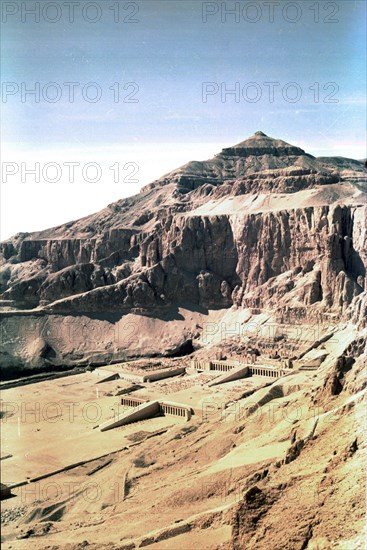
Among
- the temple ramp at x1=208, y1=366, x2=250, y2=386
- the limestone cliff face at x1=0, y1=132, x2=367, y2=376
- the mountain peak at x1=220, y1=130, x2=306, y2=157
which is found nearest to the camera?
the temple ramp at x1=208, y1=366, x2=250, y2=386

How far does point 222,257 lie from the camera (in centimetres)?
7031

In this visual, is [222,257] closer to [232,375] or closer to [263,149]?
[232,375]

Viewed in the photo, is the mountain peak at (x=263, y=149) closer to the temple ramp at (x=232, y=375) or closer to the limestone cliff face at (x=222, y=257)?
the limestone cliff face at (x=222, y=257)

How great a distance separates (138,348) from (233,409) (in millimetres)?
28190

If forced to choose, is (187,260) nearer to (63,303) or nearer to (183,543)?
(63,303)

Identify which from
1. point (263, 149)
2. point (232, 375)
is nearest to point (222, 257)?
point (232, 375)

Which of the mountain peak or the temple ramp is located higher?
the mountain peak

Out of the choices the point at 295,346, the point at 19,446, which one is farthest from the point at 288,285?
the point at 19,446

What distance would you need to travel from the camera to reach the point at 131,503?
23609mm

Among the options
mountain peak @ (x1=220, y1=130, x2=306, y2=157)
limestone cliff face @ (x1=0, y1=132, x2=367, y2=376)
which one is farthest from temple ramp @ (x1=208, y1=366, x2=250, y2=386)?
mountain peak @ (x1=220, y1=130, x2=306, y2=157)

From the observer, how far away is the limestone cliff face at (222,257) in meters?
60.6

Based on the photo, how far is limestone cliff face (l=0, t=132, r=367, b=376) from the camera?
60.6 m

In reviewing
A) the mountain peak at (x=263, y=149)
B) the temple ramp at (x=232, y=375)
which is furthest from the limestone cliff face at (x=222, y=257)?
the mountain peak at (x=263, y=149)

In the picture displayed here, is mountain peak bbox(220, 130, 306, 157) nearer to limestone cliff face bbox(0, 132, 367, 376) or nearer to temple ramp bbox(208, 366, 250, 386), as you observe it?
limestone cliff face bbox(0, 132, 367, 376)
